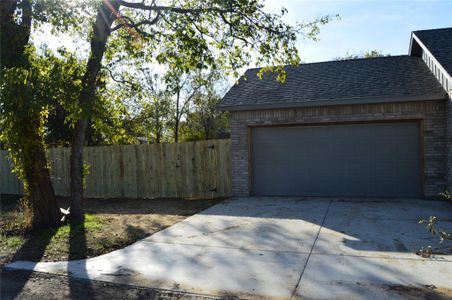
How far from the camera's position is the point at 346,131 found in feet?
36.1

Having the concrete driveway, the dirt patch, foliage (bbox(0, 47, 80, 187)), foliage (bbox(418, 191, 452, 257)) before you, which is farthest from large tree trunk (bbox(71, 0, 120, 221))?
foliage (bbox(418, 191, 452, 257))

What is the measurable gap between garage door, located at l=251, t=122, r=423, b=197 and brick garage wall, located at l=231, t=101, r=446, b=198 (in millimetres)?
264

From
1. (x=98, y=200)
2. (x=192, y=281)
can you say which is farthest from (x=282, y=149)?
(x=192, y=281)

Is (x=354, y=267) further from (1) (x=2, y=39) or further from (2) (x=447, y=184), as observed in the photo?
(1) (x=2, y=39)

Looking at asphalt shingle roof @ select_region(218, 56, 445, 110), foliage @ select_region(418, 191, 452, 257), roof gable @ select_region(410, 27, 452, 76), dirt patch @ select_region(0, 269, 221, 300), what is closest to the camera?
foliage @ select_region(418, 191, 452, 257)

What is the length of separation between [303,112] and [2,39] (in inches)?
306

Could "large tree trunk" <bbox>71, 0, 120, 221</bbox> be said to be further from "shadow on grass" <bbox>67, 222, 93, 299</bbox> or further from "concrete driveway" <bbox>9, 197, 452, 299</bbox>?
"concrete driveway" <bbox>9, 197, 452, 299</bbox>

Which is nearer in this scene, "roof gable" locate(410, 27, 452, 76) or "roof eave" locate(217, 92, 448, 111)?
"roof gable" locate(410, 27, 452, 76)

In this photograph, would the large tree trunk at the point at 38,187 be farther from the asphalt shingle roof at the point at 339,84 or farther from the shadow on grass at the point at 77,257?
the asphalt shingle roof at the point at 339,84

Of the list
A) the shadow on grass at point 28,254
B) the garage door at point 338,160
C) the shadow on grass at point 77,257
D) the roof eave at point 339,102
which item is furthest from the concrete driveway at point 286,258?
the roof eave at point 339,102

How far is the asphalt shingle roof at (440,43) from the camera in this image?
963 cm

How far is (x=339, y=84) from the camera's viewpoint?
453 inches

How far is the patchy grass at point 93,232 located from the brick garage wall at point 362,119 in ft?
5.39

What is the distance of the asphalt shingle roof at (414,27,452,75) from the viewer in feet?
31.6
